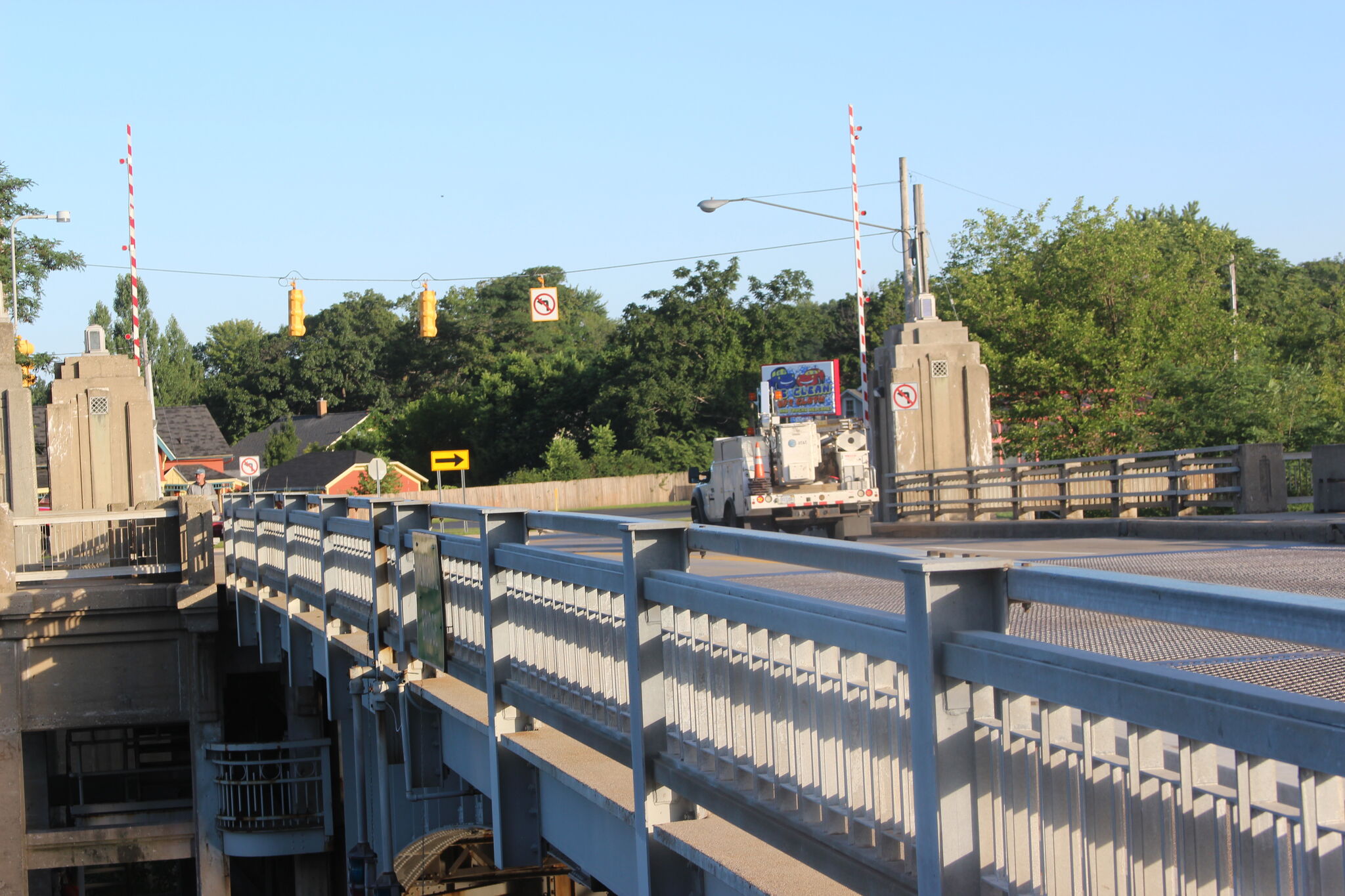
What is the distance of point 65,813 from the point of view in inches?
802

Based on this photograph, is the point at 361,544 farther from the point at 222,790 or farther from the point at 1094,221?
the point at 1094,221

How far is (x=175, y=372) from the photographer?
116312 millimetres

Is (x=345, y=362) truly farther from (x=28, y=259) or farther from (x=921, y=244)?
(x=921, y=244)

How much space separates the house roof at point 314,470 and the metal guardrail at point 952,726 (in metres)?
69.3

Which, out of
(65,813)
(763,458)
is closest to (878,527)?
(763,458)

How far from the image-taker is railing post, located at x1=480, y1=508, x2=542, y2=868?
6930 mm

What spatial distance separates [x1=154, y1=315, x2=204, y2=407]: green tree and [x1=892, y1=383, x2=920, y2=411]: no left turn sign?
90.8 m

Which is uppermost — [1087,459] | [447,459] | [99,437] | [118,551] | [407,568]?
[99,437]

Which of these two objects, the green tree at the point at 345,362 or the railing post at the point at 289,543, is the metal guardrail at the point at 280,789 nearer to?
the railing post at the point at 289,543

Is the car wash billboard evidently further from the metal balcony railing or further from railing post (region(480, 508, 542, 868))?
railing post (region(480, 508, 542, 868))

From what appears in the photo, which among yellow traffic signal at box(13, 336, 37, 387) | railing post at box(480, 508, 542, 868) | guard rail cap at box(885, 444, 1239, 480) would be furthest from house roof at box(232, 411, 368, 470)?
railing post at box(480, 508, 542, 868)

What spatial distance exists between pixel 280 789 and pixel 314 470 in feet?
191

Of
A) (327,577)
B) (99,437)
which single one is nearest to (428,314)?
(99,437)

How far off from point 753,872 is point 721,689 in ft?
2.40
